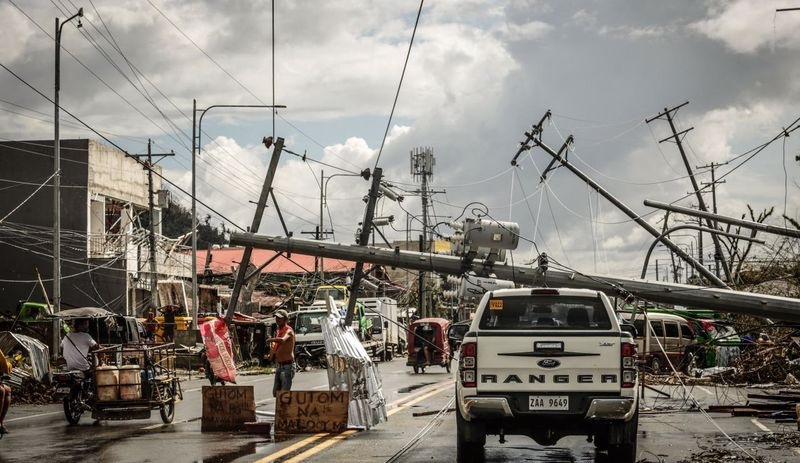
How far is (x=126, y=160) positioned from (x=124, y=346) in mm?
41976

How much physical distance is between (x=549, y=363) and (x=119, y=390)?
346 inches

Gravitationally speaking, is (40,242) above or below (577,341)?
above

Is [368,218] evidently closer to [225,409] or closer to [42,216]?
[225,409]

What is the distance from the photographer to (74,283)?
180 feet

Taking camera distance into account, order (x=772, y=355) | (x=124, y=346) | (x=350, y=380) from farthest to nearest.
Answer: (x=772, y=355) < (x=124, y=346) < (x=350, y=380)

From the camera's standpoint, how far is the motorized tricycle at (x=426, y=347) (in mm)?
40031

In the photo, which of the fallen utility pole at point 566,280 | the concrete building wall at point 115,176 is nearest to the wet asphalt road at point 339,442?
the fallen utility pole at point 566,280

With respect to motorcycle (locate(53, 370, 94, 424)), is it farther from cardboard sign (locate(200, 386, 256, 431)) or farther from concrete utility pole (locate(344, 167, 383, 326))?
concrete utility pole (locate(344, 167, 383, 326))

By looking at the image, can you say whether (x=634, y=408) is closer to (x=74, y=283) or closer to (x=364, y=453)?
(x=364, y=453)

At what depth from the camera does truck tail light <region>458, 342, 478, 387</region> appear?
1139 centimetres

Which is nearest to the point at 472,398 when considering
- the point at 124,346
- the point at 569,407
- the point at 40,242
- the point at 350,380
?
the point at 569,407

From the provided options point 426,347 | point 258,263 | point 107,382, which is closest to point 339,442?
point 107,382

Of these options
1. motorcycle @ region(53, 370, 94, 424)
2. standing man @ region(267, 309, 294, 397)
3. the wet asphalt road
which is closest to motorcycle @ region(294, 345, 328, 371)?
the wet asphalt road

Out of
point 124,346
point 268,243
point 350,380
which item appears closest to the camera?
point 350,380
